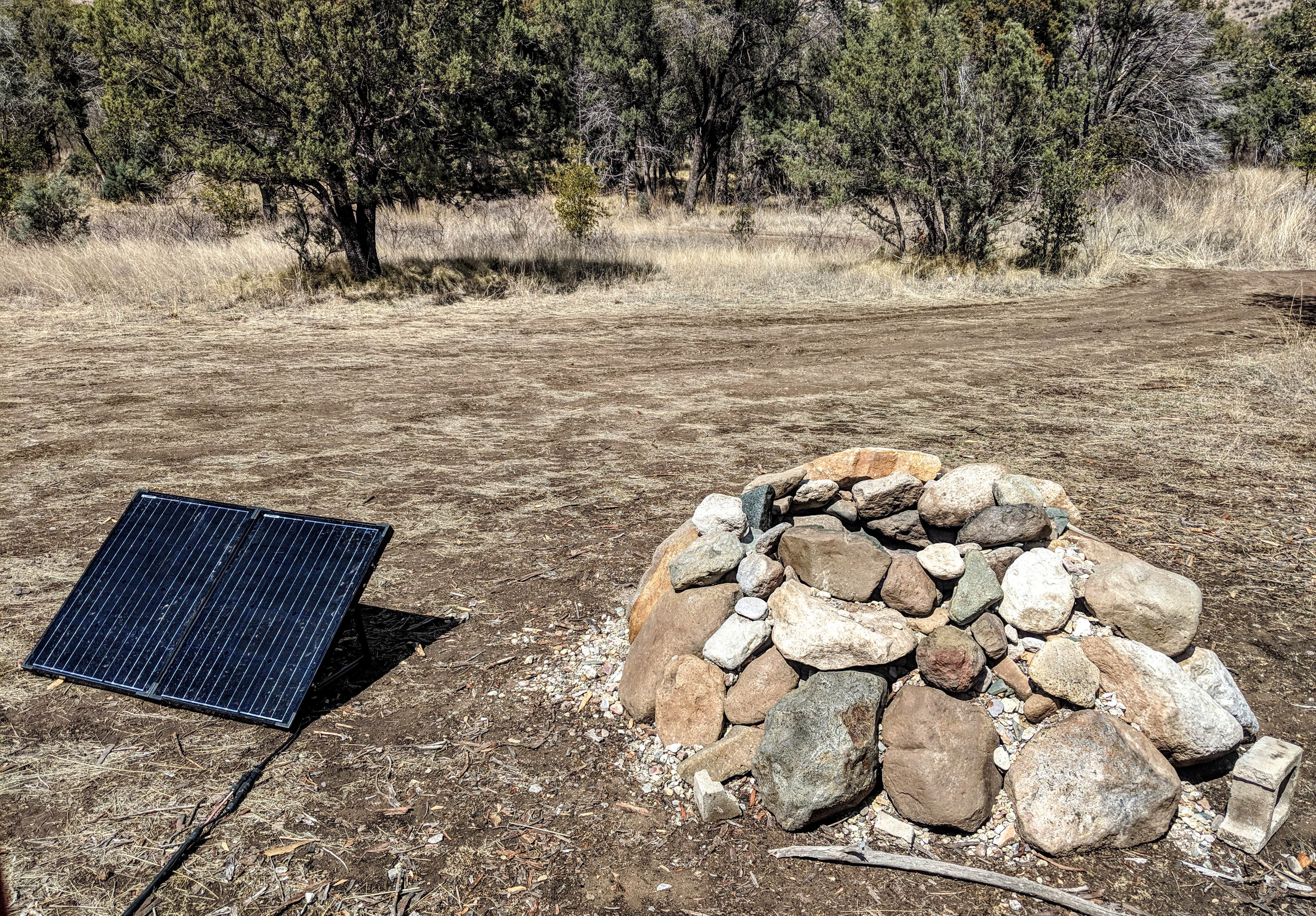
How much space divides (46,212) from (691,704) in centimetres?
2110

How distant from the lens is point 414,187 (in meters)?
15.1

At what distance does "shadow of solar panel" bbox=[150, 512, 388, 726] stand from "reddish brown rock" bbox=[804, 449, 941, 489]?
7.45 feet

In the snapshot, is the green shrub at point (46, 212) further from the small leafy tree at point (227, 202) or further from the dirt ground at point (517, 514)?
the dirt ground at point (517, 514)

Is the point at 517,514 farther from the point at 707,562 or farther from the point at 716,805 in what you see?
the point at 716,805

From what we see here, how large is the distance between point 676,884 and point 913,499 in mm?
2192

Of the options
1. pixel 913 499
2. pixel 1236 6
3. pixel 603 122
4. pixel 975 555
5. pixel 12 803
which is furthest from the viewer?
pixel 1236 6

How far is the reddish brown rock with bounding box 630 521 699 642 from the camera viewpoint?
436 cm

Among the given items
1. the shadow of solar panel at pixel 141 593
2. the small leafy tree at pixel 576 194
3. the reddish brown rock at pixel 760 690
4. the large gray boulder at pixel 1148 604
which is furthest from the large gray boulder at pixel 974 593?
the small leafy tree at pixel 576 194

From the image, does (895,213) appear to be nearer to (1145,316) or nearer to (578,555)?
(1145,316)

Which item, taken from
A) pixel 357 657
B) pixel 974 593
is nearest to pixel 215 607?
pixel 357 657

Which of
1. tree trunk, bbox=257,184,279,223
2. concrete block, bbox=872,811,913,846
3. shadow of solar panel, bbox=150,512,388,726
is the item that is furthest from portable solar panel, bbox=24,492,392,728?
tree trunk, bbox=257,184,279,223

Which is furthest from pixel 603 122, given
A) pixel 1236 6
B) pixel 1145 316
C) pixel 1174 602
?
pixel 1236 6

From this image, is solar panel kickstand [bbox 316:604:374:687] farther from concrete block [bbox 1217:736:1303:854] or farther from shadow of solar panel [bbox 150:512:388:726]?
concrete block [bbox 1217:736:1303:854]

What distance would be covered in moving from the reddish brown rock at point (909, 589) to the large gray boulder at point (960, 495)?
0.42 metres
